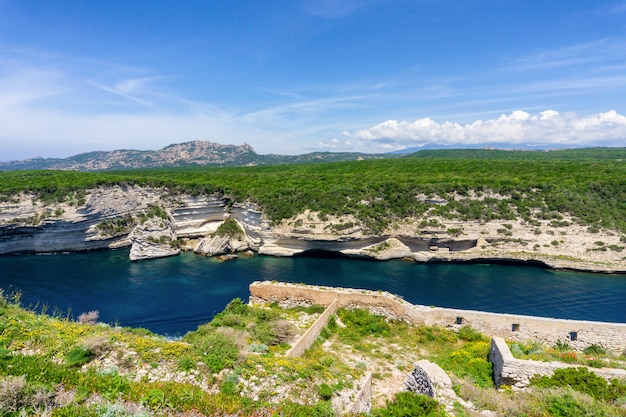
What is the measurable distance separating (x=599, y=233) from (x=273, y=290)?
39057 millimetres

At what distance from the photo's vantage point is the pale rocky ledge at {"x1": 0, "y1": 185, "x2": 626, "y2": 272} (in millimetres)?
38688

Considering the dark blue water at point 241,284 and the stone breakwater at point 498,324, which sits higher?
the stone breakwater at point 498,324

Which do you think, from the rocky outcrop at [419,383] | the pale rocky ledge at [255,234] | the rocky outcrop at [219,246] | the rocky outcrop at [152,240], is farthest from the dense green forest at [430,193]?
the rocky outcrop at [419,383]

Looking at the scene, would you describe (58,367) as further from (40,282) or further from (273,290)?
(40,282)

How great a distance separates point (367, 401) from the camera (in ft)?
36.2

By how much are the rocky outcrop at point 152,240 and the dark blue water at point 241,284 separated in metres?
1.66

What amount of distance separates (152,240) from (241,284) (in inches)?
715

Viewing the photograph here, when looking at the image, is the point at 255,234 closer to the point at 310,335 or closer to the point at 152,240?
the point at 152,240

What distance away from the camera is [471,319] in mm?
18203

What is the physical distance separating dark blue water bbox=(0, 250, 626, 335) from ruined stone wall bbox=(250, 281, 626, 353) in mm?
9910

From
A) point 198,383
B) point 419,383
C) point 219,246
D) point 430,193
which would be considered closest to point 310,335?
point 419,383

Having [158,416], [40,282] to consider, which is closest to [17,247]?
[40,282]

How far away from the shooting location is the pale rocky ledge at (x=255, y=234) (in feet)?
127

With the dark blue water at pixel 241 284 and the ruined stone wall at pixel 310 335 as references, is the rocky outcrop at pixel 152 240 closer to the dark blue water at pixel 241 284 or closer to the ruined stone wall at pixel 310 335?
the dark blue water at pixel 241 284
